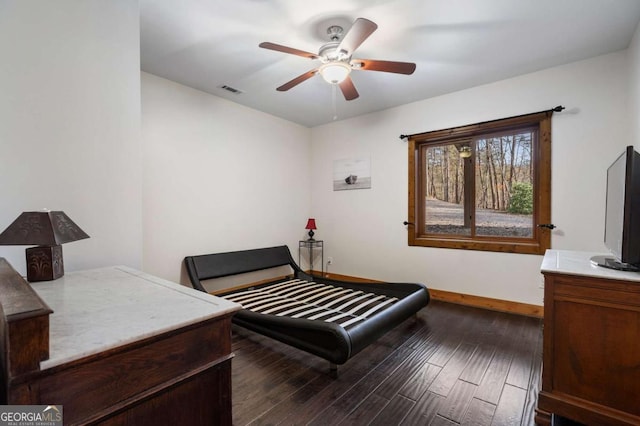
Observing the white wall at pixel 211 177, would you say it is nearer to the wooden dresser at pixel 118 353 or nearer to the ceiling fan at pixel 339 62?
the ceiling fan at pixel 339 62

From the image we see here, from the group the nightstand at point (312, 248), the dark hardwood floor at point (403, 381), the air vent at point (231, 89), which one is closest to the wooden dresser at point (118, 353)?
the dark hardwood floor at point (403, 381)

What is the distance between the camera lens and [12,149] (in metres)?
1.57


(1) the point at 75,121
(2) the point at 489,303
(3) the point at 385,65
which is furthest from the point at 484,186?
(1) the point at 75,121

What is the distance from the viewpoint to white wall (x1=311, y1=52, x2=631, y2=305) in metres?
2.91

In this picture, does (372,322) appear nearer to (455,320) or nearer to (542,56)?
(455,320)

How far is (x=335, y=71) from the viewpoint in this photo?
2.40 meters

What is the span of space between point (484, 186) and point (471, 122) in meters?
0.83

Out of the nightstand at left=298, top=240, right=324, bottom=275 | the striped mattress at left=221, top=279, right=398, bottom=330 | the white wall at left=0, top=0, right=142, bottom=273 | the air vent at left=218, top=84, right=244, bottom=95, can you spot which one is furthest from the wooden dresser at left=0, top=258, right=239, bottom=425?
the nightstand at left=298, top=240, right=324, bottom=275

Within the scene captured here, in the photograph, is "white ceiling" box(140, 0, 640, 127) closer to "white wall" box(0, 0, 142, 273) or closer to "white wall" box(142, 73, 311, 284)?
"white wall" box(142, 73, 311, 284)

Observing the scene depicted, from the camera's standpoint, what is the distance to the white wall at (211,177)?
332cm

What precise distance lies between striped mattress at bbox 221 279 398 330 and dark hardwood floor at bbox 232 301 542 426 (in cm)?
28

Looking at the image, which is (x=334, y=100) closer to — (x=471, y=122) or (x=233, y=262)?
(x=471, y=122)

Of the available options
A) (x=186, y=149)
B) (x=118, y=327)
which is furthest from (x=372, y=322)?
(x=186, y=149)

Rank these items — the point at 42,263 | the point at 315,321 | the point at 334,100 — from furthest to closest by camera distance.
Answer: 1. the point at 334,100
2. the point at 315,321
3. the point at 42,263
